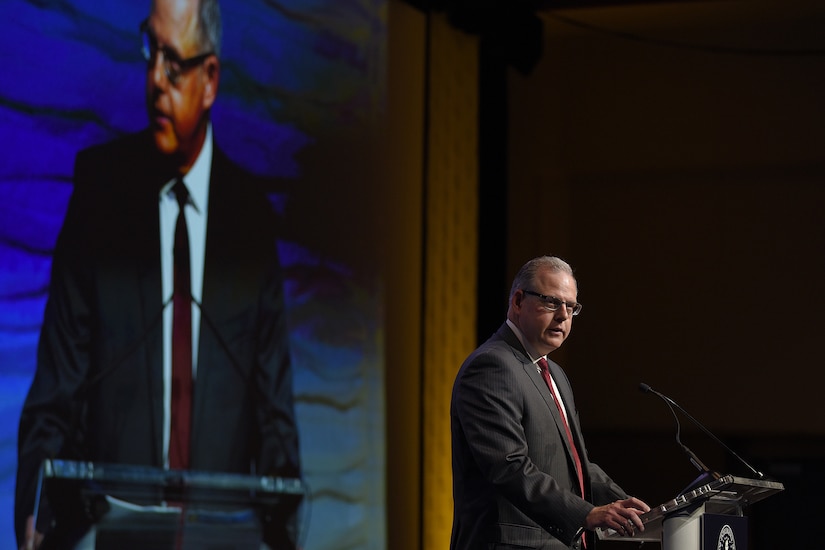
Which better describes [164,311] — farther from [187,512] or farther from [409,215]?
[409,215]

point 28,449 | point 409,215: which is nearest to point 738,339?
point 409,215

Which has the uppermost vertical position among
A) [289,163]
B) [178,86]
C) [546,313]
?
[178,86]

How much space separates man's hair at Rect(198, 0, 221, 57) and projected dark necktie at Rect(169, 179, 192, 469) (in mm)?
568

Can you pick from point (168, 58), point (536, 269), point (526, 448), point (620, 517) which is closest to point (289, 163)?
point (168, 58)

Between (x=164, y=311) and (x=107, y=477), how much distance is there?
654 millimetres

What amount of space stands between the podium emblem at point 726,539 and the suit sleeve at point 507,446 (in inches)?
12.6

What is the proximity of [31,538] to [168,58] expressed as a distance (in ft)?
6.00

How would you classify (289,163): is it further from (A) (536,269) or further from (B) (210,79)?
(A) (536,269)

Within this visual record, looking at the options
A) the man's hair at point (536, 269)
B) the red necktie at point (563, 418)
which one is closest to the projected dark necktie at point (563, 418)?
the red necktie at point (563, 418)

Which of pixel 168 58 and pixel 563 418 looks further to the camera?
pixel 168 58

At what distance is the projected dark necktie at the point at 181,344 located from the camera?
14.6 feet

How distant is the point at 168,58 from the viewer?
4426 mm

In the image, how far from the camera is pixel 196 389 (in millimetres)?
4582

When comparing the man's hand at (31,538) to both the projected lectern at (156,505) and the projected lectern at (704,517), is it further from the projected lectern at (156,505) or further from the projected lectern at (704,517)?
the projected lectern at (704,517)
